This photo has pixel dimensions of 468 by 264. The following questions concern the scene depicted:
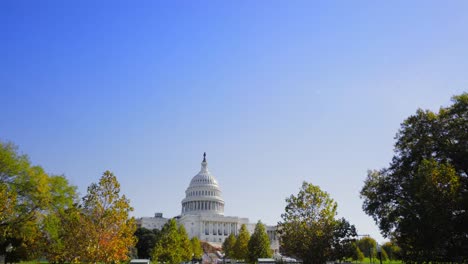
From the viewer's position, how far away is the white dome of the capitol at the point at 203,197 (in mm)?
159750

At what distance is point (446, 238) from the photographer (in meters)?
29.8

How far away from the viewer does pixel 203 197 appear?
159 metres

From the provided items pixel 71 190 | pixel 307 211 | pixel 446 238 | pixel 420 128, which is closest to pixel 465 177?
pixel 420 128

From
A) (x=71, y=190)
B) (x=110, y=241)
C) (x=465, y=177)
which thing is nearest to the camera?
(x=110, y=241)

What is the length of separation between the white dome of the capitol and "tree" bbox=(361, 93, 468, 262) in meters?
121

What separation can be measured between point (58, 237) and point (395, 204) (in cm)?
3458

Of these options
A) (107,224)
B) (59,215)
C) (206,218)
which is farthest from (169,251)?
(206,218)

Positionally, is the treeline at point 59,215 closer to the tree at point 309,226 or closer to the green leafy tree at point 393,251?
the tree at point 309,226

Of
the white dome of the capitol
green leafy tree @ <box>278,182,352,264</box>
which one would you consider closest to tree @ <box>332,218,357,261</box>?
green leafy tree @ <box>278,182,352,264</box>

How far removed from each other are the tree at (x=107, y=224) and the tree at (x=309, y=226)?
552 inches

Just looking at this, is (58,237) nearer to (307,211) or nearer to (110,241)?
(110,241)

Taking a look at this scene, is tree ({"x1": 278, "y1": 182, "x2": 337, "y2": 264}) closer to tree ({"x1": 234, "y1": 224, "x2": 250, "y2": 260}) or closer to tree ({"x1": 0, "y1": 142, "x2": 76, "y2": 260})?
tree ({"x1": 0, "y1": 142, "x2": 76, "y2": 260})

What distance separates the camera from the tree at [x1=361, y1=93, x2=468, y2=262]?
1121 inches

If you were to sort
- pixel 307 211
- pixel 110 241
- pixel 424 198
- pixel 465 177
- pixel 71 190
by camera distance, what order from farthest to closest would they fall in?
pixel 71 190 → pixel 465 177 → pixel 307 211 → pixel 424 198 → pixel 110 241
